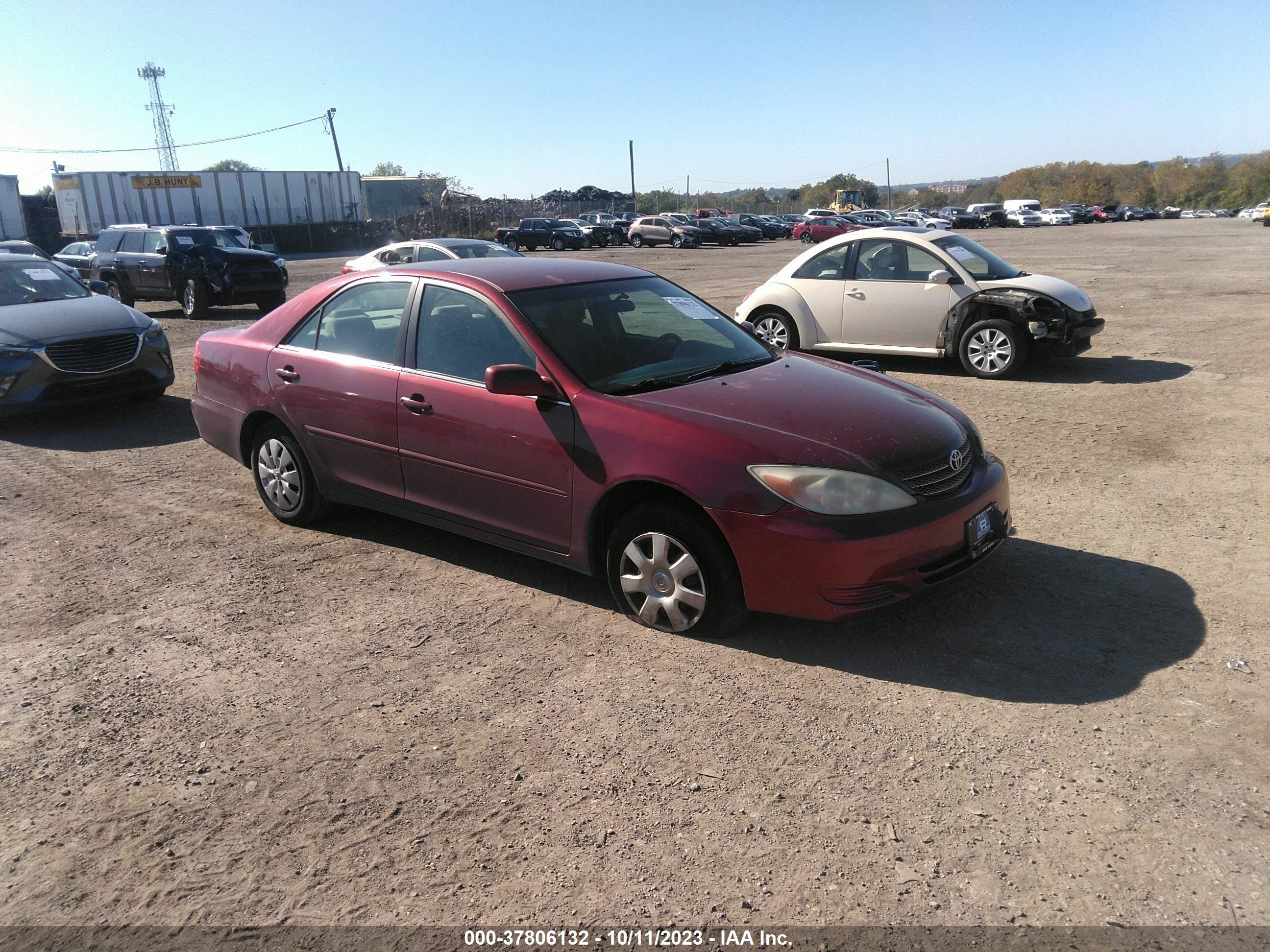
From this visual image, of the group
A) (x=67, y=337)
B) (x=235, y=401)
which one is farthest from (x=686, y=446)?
(x=67, y=337)

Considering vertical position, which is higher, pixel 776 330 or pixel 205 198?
pixel 205 198

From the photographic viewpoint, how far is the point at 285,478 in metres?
5.83

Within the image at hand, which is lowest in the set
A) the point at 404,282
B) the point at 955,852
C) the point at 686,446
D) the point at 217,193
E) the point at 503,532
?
the point at 955,852

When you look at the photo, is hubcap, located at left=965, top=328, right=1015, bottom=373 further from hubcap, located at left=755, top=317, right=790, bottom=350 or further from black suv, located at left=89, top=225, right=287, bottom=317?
black suv, located at left=89, top=225, right=287, bottom=317

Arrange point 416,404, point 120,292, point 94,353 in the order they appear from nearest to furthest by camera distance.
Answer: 1. point 416,404
2. point 94,353
3. point 120,292

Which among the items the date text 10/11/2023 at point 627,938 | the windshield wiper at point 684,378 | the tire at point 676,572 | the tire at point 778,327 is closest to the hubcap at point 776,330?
the tire at point 778,327

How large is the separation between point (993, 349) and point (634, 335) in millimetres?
6330

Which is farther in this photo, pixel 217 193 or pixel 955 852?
pixel 217 193

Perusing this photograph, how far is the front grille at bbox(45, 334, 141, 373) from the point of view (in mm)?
8797

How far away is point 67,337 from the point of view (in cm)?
887

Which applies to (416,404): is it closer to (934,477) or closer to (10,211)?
(934,477)

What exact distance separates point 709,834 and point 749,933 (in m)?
0.42

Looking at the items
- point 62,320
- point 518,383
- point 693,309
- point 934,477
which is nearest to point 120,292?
point 62,320

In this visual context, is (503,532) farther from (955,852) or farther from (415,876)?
(955,852)
